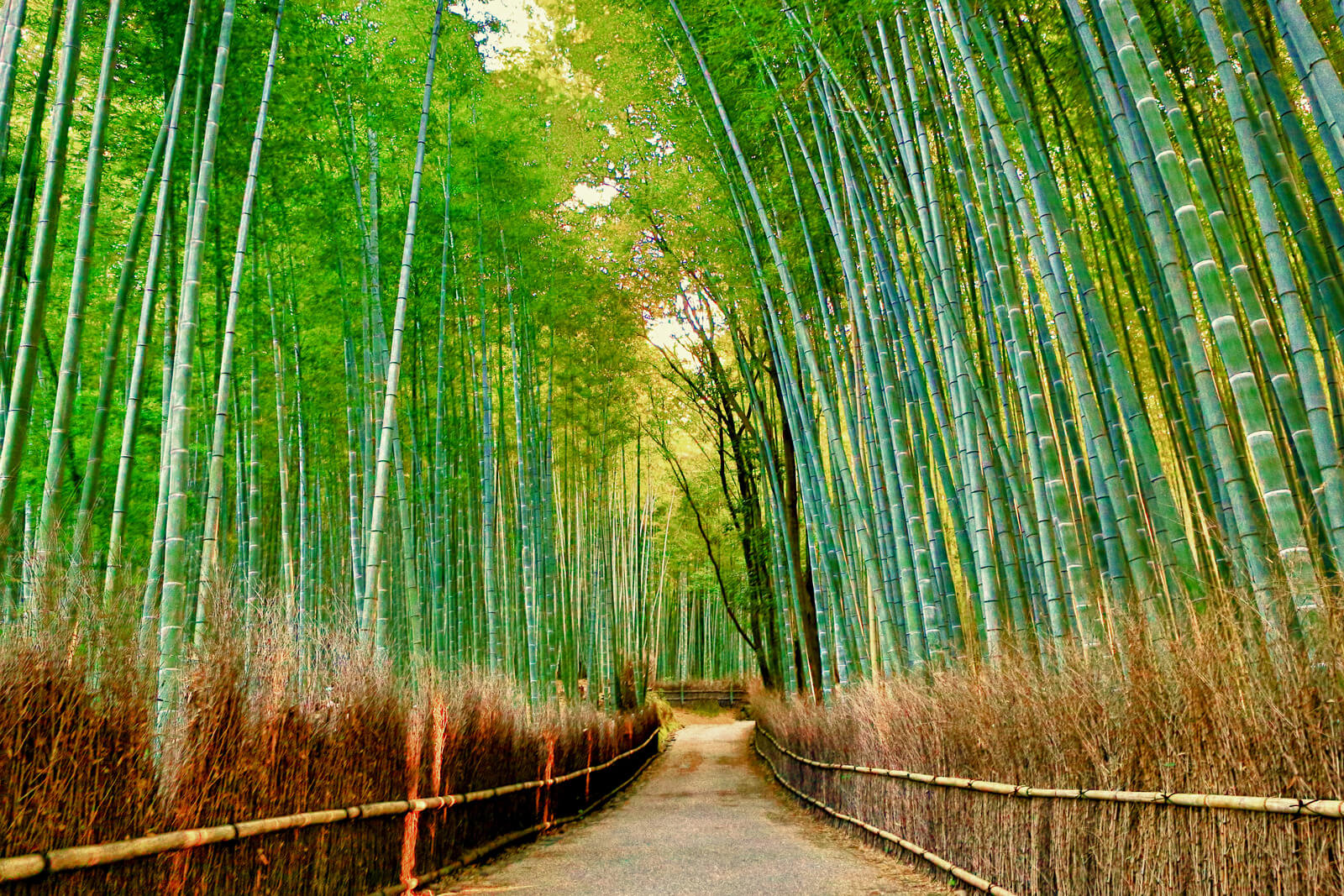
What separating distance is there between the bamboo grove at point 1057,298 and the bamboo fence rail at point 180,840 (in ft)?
7.23

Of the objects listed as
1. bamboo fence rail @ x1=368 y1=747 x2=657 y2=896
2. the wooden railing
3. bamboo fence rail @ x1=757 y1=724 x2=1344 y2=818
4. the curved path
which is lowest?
the curved path

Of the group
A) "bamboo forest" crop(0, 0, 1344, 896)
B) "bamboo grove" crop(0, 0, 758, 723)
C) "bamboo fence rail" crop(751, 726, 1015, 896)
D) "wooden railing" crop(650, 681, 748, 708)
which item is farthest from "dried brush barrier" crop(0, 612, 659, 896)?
"wooden railing" crop(650, 681, 748, 708)

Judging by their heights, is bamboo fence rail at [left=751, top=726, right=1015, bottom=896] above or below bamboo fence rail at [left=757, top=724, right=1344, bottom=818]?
below

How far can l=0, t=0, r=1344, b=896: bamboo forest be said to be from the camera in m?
2.03

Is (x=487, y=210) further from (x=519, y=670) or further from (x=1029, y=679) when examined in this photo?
(x=1029, y=679)

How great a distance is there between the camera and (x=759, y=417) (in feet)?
29.8

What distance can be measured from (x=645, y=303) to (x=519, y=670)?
4257mm

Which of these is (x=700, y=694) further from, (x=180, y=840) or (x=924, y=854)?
(x=180, y=840)

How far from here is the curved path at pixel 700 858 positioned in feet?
11.4

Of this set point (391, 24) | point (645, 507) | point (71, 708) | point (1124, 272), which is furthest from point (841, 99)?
point (645, 507)

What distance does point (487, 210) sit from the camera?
6.49 m

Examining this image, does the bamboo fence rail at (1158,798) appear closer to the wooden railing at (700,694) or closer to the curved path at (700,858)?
the curved path at (700,858)

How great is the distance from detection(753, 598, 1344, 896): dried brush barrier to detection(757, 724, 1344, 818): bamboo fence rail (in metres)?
0.02

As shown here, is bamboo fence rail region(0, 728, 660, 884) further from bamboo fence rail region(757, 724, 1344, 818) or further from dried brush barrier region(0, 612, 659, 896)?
bamboo fence rail region(757, 724, 1344, 818)
